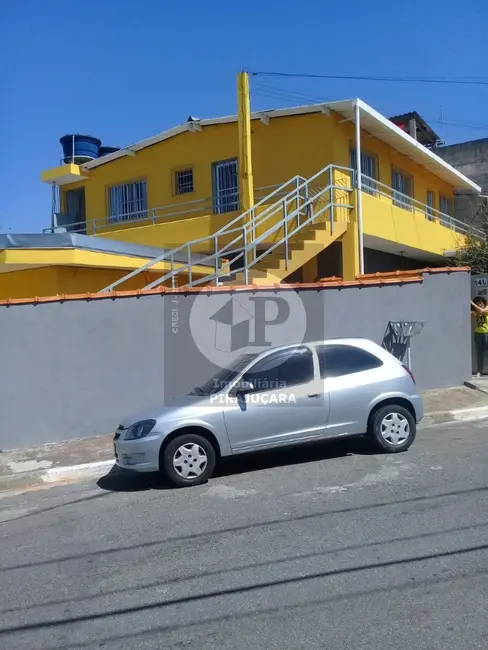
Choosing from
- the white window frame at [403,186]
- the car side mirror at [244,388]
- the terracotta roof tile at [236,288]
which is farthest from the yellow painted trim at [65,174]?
the car side mirror at [244,388]

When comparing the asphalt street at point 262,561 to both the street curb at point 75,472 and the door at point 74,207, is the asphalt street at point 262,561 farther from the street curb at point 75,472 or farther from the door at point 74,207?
the door at point 74,207

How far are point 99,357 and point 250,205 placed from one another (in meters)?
7.32

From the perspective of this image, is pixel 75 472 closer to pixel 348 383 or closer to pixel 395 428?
pixel 348 383

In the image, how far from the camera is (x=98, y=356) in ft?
32.2

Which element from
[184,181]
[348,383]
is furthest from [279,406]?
[184,181]

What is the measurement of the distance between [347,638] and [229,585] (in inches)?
41.8

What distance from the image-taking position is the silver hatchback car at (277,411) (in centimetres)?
698

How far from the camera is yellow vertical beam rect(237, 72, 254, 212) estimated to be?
1558cm

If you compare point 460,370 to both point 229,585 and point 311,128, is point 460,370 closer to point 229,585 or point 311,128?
point 311,128

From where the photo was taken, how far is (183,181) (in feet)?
61.9

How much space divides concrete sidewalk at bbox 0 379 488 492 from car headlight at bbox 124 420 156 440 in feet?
4.62

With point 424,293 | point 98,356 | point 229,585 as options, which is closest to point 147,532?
point 229,585

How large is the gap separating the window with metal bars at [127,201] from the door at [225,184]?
268 centimetres

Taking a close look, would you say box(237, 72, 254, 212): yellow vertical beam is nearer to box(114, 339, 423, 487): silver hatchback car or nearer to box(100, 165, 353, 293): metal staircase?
box(100, 165, 353, 293): metal staircase
